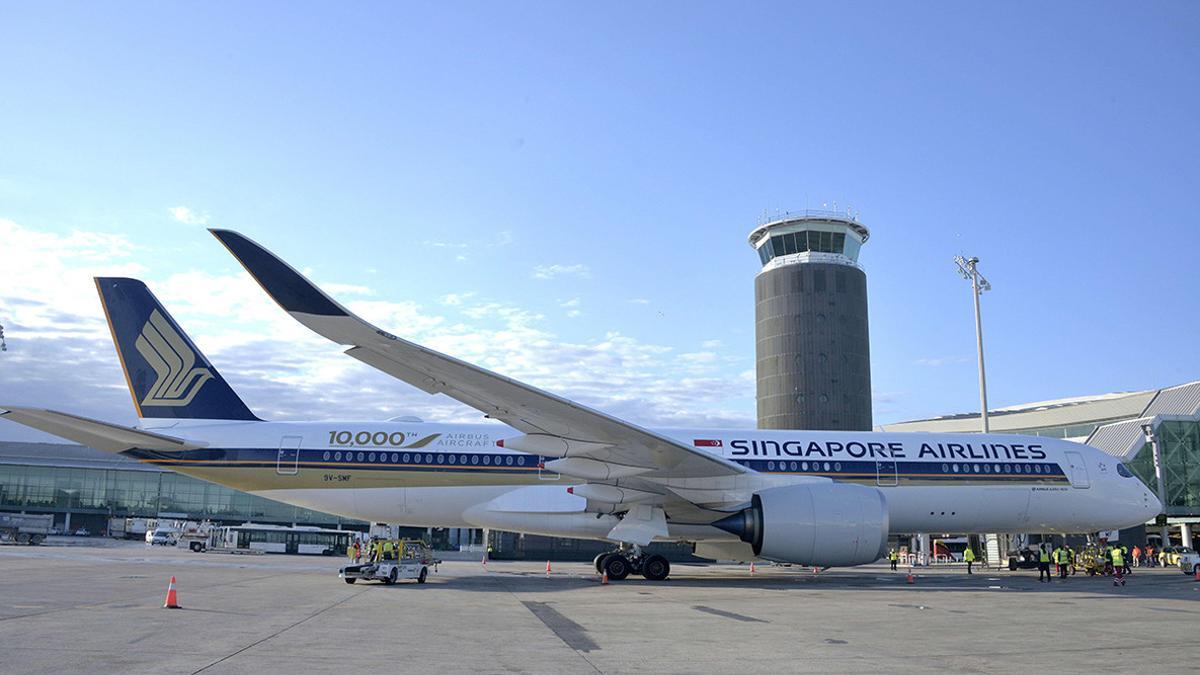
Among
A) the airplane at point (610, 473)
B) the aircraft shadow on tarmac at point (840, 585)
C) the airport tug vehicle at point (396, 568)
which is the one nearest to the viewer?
the airplane at point (610, 473)

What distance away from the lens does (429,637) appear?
356 inches

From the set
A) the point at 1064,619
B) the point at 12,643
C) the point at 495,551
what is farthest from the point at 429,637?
the point at 495,551

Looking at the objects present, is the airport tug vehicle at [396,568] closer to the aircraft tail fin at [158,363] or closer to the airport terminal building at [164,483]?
the aircraft tail fin at [158,363]

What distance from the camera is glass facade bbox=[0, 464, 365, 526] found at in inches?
2589

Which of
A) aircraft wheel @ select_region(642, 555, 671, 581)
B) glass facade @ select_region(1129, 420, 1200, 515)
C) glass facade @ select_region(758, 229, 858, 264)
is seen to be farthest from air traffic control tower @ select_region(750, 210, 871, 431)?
aircraft wheel @ select_region(642, 555, 671, 581)

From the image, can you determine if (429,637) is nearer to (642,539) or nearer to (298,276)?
(298,276)

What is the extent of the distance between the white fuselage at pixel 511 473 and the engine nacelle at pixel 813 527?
8.44ft

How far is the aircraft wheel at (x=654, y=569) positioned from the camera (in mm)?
20125

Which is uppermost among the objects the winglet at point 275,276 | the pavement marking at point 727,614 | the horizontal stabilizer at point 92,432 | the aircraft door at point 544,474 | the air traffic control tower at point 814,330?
the air traffic control tower at point 814,330

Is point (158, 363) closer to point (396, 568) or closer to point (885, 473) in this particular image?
point (396, 568)

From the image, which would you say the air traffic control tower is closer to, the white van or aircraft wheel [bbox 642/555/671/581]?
aircraft wheel [bbox 642/555/671/581]

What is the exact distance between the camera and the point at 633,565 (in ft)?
65.9

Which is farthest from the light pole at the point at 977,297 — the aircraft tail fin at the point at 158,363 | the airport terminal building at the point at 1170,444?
the aircraft tail fin at the point at 158,363

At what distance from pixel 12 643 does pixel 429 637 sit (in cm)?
380
